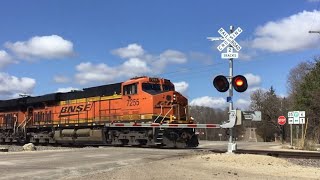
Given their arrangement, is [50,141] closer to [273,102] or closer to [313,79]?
[313,79]

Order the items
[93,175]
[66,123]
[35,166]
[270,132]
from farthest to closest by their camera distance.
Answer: [270,132] → [66,123] → [35,166] → [93,175]

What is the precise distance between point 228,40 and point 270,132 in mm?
77186

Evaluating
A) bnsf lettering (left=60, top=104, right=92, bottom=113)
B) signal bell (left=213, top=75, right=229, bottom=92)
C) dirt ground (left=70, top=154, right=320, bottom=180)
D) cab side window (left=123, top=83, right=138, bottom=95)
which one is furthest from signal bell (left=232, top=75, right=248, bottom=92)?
bnsf lettering (left=60, top=104, right=92, bottom=113)

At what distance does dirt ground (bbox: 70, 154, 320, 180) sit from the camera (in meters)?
12.4

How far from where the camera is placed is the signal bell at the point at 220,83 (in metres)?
17.2

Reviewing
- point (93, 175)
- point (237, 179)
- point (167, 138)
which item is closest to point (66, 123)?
point (167, 138)

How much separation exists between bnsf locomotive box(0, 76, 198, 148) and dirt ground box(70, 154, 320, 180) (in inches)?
401

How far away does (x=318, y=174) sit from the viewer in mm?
13055

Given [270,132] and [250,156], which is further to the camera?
[270,132]

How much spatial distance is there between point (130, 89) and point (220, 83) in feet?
40.4

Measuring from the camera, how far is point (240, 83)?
55.6 ft

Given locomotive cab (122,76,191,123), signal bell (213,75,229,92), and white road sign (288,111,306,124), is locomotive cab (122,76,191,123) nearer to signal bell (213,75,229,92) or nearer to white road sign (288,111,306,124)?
signal bell (213,75,229,92)

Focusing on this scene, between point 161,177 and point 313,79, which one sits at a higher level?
point 313,79

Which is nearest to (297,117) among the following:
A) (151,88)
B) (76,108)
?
(151,88)
